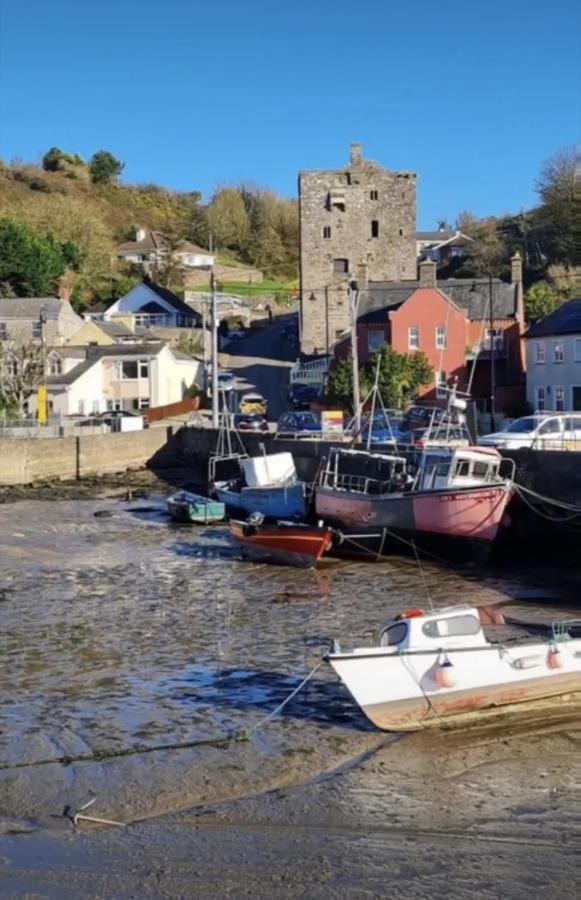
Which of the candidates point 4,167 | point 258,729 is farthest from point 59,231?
point 258,729

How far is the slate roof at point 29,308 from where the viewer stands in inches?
2901

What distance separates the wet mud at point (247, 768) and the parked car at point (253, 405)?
3529 centimetres

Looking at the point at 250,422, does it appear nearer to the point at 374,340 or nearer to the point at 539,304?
the point at 374,340

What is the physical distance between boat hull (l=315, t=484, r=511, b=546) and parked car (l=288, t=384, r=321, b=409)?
29.9m

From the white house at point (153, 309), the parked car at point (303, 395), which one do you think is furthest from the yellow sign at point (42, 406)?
the white house at point (153, 309)

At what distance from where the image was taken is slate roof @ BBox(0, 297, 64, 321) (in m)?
73.7

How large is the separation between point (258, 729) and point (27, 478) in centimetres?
3566

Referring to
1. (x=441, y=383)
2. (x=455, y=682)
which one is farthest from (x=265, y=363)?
(x=455, y=682)

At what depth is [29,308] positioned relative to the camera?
2931 inches

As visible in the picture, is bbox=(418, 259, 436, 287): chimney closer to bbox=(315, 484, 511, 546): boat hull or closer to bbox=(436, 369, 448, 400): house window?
bbox=(436, 369, 448, 400): house window

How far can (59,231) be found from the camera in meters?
102

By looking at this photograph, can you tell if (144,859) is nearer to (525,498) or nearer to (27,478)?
(525,498)

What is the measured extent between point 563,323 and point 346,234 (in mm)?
30503

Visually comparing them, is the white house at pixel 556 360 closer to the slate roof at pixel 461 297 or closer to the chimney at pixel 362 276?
the slate roof at pixel 461 297
